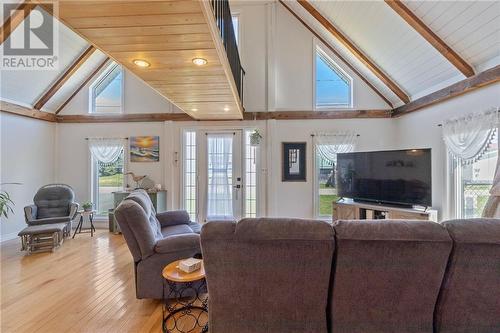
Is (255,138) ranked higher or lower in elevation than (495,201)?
higher

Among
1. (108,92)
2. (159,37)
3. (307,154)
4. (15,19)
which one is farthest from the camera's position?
(108,92)

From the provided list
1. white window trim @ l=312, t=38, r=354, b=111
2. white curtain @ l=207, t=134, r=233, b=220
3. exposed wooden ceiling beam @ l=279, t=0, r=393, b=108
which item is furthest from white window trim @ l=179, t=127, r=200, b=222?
exposed wooden ceiling beam @ l=279, t=0, r=393, b=108

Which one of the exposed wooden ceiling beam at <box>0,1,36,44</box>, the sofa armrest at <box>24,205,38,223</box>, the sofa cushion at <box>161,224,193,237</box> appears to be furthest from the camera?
the sofa armrest at <box>24,205,38,223</box>

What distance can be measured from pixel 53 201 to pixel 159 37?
4.39 metres

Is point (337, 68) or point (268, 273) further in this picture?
point (337, 68)

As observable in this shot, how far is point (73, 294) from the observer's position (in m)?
2.76

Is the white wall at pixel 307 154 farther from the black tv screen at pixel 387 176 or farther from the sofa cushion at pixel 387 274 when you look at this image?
the sofa cushion at pixel 387 274

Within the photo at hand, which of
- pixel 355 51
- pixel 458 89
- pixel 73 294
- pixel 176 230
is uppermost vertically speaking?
pixel 355 51

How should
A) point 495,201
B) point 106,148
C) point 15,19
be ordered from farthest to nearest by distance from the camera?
point 106,148
point 15,19
point 495,201

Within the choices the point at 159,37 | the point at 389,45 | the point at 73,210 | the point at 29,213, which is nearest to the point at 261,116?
the point at 389,45

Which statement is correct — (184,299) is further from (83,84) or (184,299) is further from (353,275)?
(83,84)

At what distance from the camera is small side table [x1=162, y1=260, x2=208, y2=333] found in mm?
2064

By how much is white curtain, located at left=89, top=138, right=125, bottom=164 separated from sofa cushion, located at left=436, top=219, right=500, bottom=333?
5993 mm

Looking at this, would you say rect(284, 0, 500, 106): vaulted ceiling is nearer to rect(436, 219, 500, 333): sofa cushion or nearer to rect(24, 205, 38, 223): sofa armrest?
rect(436, 219, 500, 333): sofa cushion
